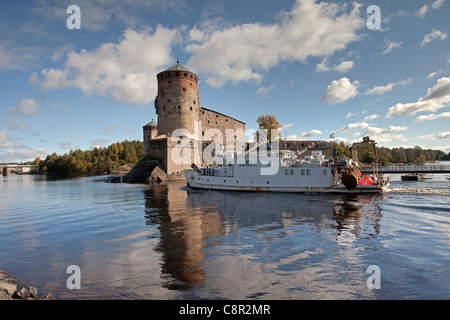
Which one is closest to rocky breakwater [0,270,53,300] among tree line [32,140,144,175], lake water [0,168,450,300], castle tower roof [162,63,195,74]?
lake water [0,168,450,300]

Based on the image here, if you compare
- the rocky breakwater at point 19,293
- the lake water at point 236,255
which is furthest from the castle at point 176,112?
the rocky breakwater at point 19,293

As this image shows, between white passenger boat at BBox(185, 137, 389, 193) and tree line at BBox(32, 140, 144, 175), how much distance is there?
9159 cm

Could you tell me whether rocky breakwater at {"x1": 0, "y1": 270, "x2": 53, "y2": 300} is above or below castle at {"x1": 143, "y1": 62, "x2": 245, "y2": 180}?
below

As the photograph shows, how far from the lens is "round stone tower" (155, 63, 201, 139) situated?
5656 cm

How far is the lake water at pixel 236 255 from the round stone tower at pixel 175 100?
144 ft

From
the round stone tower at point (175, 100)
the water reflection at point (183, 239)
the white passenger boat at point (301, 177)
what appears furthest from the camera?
the round stone tower at point (175, 100)

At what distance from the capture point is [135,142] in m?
136

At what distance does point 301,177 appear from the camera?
2600cm

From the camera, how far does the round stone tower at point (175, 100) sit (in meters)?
56.6

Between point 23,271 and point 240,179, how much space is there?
74.1 ft

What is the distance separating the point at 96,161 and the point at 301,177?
111954mm

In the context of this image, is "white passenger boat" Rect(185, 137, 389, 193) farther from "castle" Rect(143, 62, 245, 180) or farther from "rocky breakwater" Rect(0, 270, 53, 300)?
"castle" Rect(143, 62, 245, 180)

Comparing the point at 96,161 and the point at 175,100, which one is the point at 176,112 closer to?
the point at 175,100

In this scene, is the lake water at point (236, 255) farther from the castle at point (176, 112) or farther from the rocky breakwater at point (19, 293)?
the castle at point (176, 112)
